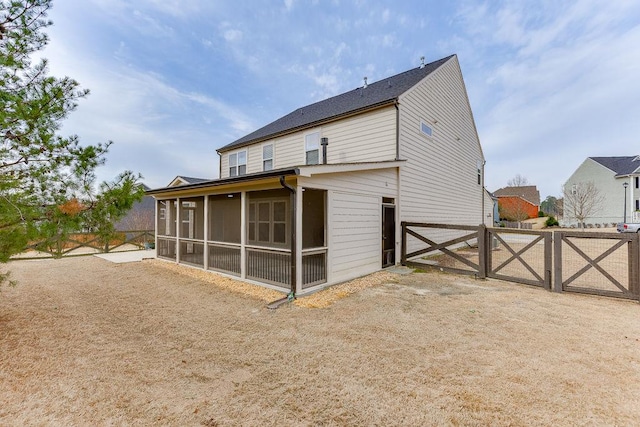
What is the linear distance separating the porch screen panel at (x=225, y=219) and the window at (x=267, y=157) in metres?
2.43

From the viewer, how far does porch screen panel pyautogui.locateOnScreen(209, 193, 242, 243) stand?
12.0m

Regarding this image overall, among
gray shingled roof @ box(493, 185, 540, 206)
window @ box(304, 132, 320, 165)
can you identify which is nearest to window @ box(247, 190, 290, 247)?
window @ box(304, 132, 320, 165)

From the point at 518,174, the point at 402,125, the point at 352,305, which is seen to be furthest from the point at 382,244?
the point at 518,174

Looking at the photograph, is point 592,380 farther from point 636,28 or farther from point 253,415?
point 636,28

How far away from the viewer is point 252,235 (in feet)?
36.6

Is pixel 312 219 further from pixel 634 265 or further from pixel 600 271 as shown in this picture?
pixel 634 265

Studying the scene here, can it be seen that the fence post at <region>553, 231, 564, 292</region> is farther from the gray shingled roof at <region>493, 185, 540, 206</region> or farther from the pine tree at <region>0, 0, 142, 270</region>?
the gray shingled roof at <region>493, 185, 540, 206</region>

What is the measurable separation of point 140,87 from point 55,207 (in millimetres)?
9127

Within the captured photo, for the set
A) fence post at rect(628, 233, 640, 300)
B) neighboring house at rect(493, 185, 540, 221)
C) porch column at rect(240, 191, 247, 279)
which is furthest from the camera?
neighboring house at rect(493, 185, 540, 221)

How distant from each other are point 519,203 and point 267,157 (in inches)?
1404

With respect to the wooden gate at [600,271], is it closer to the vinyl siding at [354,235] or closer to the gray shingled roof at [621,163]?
the vinyl siding at [354,235]

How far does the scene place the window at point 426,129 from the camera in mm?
10331

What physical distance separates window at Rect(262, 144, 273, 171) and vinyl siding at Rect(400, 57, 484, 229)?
644 centimetres

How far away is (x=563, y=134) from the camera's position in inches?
805
